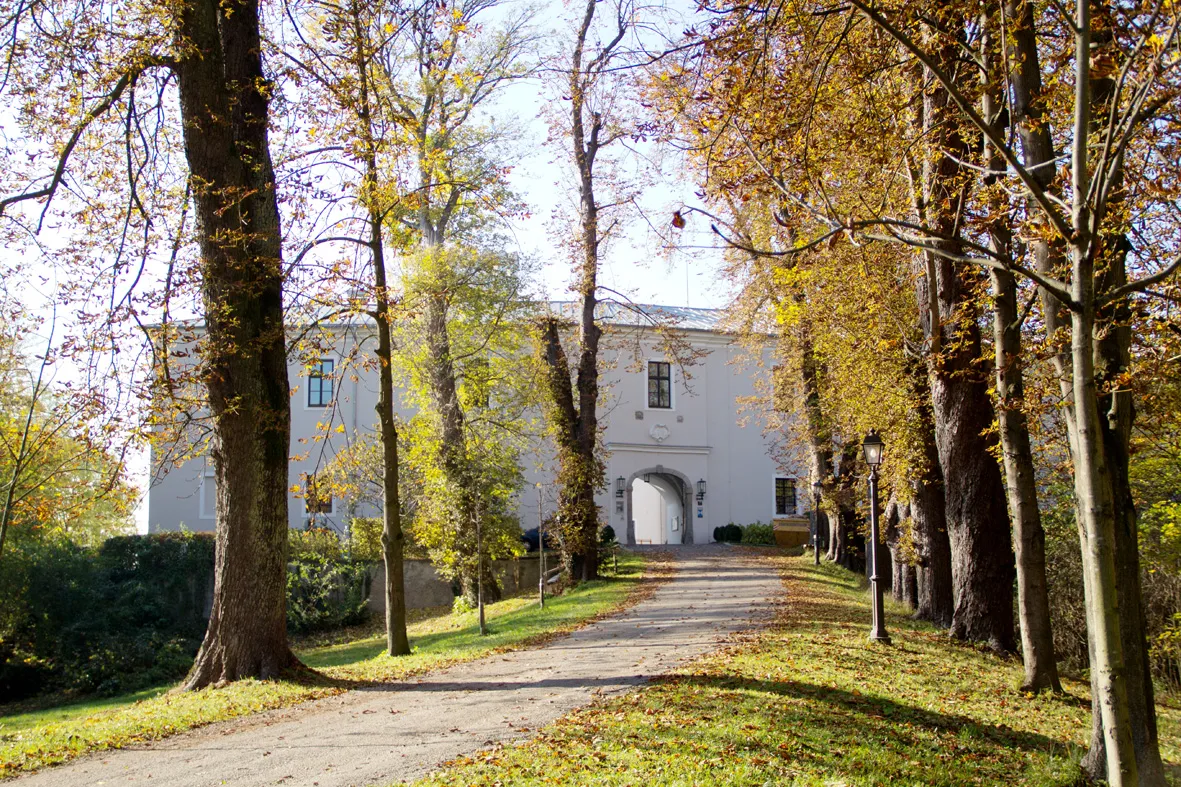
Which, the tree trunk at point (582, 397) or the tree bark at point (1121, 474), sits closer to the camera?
the tree bark at point (1121, 474)

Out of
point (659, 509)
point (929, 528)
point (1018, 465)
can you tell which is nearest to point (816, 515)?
point (929, 528)

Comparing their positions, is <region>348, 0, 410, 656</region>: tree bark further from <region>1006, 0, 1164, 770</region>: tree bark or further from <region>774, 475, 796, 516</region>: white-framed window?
<region>774, 475, 796, 516</region>: white-framed window

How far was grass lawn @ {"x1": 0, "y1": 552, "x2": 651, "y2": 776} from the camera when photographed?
818 centimetres

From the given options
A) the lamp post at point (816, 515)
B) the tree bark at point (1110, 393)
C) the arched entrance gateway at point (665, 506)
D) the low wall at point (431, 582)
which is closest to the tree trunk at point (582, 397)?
the low wall at point (431, 582)

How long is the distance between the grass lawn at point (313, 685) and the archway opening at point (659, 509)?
43.4 feet

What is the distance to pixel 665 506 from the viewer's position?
40188 millimetres

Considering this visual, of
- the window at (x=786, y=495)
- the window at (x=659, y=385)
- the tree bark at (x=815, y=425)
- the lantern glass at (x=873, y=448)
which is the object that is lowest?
the window at (x=786, y=495)

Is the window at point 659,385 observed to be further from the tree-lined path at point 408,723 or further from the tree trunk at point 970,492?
the tree trunk at point 970,492

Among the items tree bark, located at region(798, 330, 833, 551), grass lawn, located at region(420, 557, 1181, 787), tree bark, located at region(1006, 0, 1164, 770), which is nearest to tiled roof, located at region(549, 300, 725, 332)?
tree bark, located at region(798, 330, 833, 551)

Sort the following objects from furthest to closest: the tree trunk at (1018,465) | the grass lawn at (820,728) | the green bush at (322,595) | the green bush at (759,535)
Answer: the green bush at (759,535)
the green bush at (322,595)
the tree trunk at (1018,465)
the grass lawn at (820,728)

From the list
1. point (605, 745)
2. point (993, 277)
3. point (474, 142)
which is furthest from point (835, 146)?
point (474, 142)

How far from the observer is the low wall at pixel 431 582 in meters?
26.4

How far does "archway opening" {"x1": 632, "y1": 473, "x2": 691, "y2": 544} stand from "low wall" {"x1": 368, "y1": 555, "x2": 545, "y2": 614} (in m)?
11.0

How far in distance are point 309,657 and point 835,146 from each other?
14.5 meters
